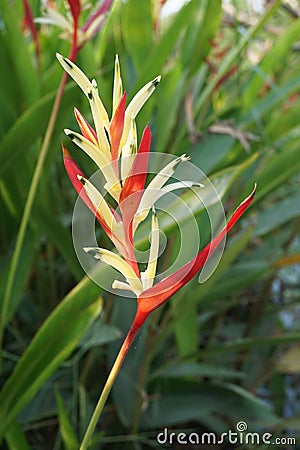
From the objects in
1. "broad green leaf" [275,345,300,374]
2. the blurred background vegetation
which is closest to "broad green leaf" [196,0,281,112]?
the blurred background vegetation

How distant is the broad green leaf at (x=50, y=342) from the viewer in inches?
20.1

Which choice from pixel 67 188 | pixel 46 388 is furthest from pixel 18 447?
pixel 67 188

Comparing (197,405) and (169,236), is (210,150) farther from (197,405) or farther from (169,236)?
(197,405)

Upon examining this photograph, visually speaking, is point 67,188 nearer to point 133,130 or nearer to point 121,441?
point 121,441

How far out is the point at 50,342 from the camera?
0.53 m

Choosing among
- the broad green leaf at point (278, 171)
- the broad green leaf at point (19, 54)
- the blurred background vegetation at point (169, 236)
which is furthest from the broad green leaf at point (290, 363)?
the broad green leaf at point (19, 54)

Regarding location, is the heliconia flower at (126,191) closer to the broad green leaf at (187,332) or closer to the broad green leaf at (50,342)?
the broad green leaf at (50,342)

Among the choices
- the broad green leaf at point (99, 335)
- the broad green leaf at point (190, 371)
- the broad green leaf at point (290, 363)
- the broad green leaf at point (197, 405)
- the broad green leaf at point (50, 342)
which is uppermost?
the broad green leaf at point (50, 342)

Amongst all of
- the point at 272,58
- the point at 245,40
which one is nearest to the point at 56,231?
the point at 245,40

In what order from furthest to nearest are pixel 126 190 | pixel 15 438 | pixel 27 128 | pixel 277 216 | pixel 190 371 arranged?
1. pixel 277 216
2. pixel 190 371
3. pixel 27 128
4. pixel 15 438
5. pixel 126 190

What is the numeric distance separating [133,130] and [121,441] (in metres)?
0.57

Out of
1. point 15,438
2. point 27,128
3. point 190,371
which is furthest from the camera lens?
point 190,371

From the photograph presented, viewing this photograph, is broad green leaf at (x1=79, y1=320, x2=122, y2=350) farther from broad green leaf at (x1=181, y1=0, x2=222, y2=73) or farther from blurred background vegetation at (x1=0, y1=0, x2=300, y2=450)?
broad green leaf at (x1=181, y1=0, x2=222, y2=73)

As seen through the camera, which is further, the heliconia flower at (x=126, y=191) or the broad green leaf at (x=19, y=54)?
the broad green leaf at (x=19, y=54)
